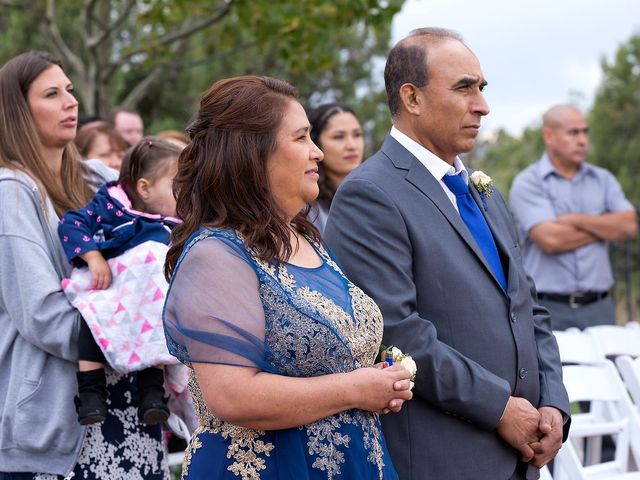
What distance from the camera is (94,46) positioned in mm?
9633

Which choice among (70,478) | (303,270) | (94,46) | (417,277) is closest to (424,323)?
(417,277)

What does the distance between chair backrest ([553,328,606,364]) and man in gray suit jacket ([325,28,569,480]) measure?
5.52 feet

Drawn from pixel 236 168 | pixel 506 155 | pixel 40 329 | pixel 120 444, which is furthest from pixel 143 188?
pixel 506 155

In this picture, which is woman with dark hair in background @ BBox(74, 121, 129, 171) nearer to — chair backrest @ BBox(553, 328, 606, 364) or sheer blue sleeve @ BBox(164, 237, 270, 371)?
chair backrest @ BBox(553, 328, 606, 364)

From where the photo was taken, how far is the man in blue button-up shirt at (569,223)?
663 centimetres

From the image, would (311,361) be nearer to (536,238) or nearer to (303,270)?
(303,270)

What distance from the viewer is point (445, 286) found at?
3189 mm

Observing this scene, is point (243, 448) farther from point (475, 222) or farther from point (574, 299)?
point (574, 299)

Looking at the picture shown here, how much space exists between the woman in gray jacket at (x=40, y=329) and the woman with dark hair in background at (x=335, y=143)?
2.05m

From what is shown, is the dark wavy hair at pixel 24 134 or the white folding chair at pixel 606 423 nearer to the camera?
the dark wavy hair at pixel 24 134

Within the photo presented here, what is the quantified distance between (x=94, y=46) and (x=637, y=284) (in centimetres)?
742

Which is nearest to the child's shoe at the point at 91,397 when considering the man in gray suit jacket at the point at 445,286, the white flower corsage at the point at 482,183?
the man in gray suit jacket at the point at 445,286

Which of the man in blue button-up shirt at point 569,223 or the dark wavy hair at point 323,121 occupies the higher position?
the dark wavy hair at point 323,121

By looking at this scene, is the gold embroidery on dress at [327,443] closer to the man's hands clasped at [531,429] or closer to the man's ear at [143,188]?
the man's hands clasped at [531,429]
